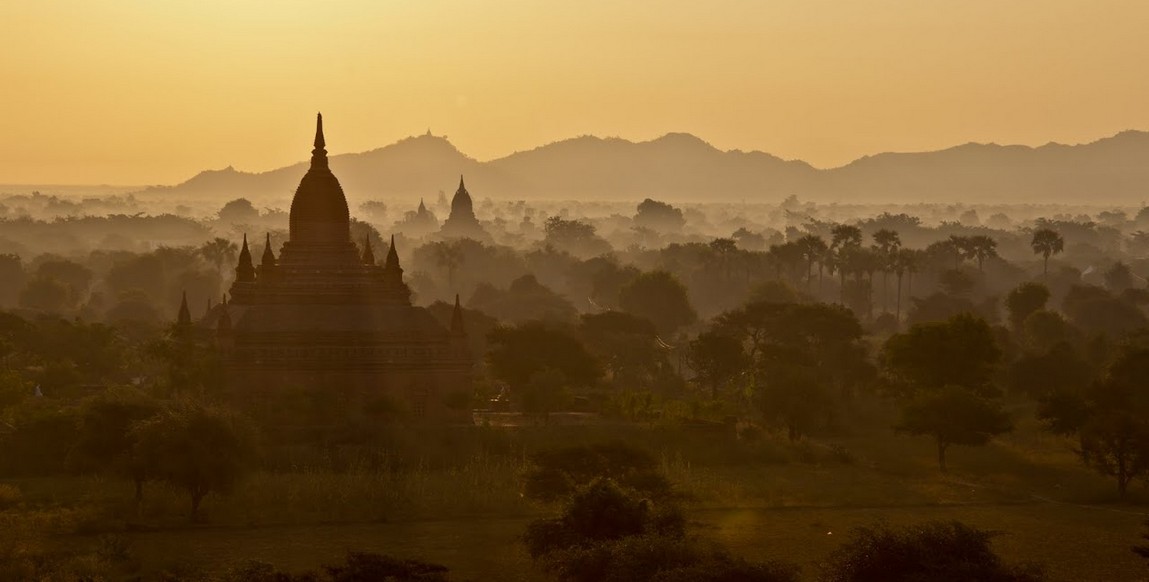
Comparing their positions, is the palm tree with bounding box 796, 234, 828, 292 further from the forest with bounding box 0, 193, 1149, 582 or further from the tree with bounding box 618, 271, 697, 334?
the forest with bounding box 0, 193, 1149, 582

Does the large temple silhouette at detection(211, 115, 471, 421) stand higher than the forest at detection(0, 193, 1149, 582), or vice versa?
the large temple silhouette at detection(211, 115, 471, 421)

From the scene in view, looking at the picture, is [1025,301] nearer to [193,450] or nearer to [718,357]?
[718,357]

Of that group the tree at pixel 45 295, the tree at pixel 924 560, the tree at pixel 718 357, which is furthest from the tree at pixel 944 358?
the tree at pixel 45 295

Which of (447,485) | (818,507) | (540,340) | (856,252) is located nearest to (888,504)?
(818,507)

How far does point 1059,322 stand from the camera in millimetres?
102188

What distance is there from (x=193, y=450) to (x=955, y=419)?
2875 cm

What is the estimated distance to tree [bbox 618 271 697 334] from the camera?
121938 millimetres

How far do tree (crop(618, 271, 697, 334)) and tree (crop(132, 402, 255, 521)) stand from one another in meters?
74.3

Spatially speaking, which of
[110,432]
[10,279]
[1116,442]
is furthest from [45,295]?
[1116,442]

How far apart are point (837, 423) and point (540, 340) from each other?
1346 centimetres

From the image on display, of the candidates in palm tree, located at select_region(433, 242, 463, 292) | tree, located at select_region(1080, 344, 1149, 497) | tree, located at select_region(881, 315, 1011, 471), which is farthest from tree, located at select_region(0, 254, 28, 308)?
tree, located at select_region(1080, 344, 1149, 497)

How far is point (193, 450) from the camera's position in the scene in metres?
46.9

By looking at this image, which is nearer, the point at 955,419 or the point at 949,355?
the point at 955,419

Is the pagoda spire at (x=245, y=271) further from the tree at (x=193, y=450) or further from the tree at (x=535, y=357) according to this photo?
the tree at (x=193, y=450)
